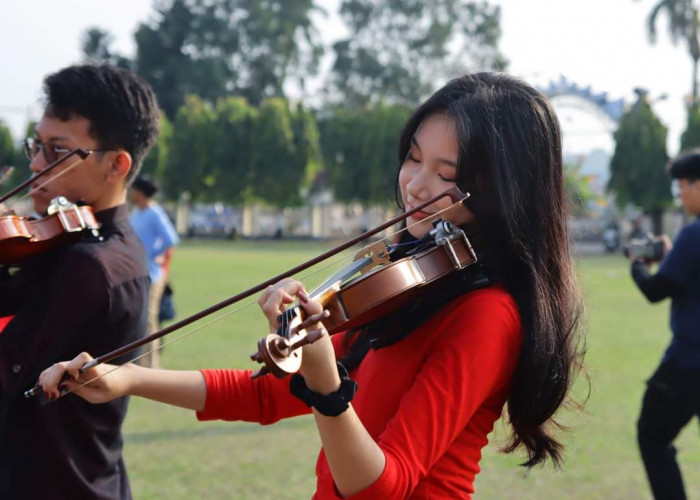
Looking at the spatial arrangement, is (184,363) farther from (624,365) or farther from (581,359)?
(581,359)

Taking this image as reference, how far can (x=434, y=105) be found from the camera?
198 cm

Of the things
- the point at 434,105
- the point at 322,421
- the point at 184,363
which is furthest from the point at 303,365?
the point at 184,363

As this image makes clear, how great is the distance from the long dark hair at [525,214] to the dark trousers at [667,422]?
234cm

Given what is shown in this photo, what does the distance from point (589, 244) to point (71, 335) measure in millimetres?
44978

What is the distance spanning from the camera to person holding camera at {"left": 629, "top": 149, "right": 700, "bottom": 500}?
13.3 ft

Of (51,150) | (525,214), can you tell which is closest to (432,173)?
(525,214)

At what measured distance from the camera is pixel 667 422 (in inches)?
160

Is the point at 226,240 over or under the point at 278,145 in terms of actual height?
under

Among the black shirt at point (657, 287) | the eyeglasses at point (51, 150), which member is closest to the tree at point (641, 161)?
the black shirt at point (657, 287)

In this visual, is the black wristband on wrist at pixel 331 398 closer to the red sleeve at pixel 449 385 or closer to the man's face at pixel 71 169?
the red sleeve at pixel 449 385

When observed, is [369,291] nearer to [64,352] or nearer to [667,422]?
[64,352]

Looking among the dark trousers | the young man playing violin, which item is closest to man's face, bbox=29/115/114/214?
the young man playing violin

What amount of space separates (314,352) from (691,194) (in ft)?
11.7

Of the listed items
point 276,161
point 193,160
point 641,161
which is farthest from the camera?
point 193,160
